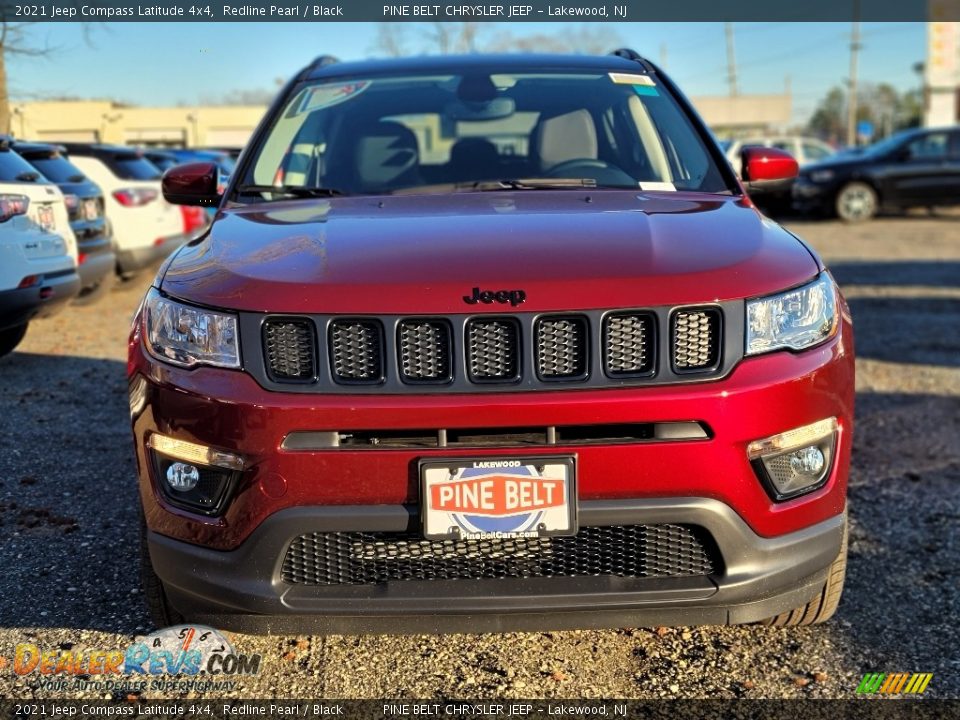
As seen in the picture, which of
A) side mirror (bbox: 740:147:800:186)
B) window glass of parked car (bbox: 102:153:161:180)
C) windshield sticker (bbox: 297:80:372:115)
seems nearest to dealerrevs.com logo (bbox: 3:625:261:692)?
windshield sticker (bbox: 297:80:372:115)

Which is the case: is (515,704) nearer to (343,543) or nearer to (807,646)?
(343,543)

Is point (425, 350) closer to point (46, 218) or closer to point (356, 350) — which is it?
point (356, 350)

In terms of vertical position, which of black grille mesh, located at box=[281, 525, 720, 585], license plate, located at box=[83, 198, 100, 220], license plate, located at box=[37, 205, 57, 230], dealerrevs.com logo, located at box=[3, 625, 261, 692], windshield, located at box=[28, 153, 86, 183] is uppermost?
windshield, located at box=[28, 153, 86, 183]

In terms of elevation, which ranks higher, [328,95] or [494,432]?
[328,95]

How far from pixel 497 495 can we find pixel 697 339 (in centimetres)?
59

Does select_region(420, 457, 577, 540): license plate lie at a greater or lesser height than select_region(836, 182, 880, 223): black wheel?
greater

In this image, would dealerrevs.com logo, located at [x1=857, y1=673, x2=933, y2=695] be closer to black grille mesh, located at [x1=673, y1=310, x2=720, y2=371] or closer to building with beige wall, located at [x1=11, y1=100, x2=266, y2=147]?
black grille mesh, located at [x1=673, y1=310, x2=720, y2=371]

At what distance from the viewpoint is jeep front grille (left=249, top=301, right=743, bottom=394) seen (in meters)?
2.23

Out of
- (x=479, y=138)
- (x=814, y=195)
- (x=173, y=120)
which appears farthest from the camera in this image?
(x=173, y=120)

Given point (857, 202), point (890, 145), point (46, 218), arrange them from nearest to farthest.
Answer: point (46, 218) → point (890, 145) → point (857, 202)

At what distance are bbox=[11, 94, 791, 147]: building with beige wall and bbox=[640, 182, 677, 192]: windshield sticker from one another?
9.09 m

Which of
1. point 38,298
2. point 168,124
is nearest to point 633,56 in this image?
point 38,298

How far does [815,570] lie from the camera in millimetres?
2416

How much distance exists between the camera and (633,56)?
4309 mm
